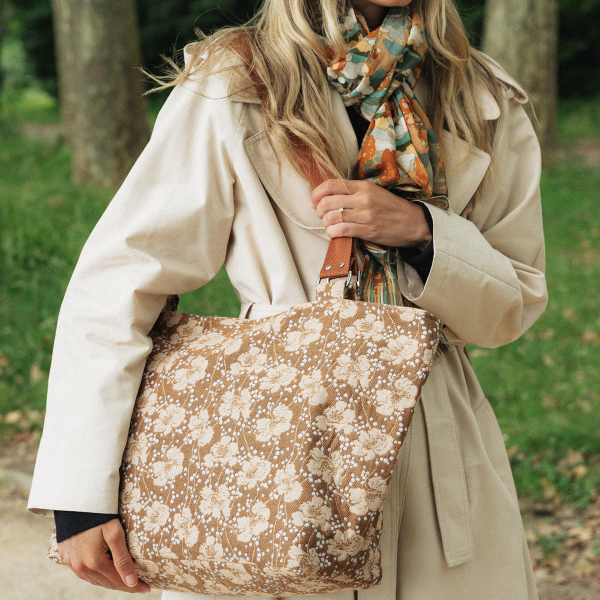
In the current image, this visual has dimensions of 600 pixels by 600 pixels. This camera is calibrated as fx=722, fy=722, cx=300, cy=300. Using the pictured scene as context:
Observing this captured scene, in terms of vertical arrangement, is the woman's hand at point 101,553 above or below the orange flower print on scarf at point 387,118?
below

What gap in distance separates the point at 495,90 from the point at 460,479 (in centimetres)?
95

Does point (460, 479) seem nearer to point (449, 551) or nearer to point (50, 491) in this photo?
point (449, 551)

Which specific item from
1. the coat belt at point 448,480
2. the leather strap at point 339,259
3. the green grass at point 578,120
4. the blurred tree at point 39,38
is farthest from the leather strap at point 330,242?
the blurred tree at point 39,38

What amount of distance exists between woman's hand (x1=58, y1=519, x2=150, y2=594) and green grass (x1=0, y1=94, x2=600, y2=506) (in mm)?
2774

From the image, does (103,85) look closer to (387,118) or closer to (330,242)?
(387,118)

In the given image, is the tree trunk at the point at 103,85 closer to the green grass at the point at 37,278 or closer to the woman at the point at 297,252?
the green grass at the point at 37,278

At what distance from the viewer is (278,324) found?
1.39 m

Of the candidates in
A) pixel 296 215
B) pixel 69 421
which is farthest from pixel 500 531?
pixel 69 421

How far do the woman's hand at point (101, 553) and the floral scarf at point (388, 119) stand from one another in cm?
69

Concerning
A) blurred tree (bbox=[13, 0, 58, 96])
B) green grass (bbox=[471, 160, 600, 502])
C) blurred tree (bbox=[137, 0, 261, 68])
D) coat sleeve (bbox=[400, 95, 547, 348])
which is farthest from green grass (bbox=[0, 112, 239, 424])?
blurred tree (bbox=[13, 0, 58, 96])

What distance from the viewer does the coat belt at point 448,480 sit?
60.6 inches

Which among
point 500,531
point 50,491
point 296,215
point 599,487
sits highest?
point 296,215

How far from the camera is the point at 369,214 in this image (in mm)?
1499

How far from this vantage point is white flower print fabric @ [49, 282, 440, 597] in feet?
4.08
